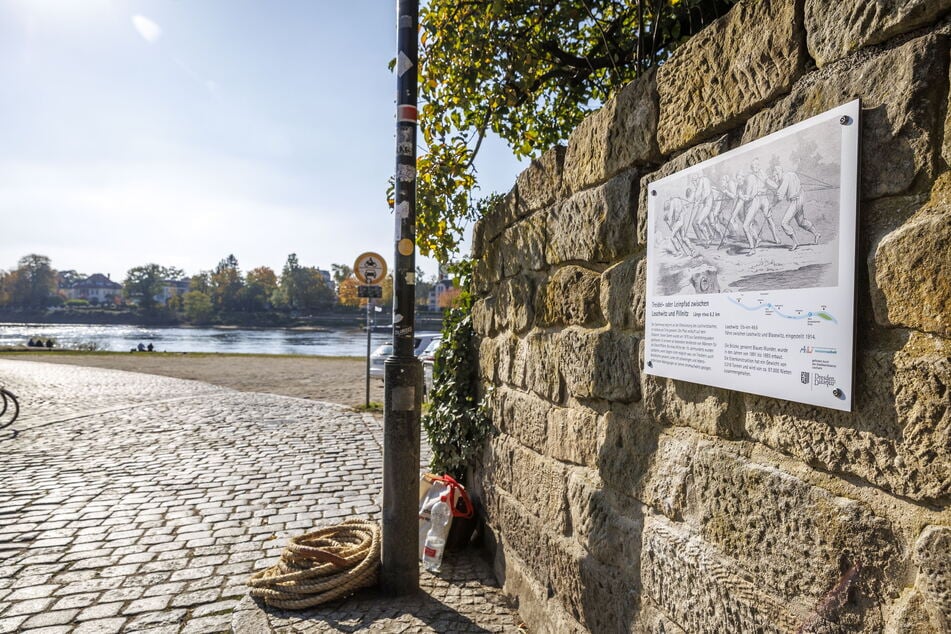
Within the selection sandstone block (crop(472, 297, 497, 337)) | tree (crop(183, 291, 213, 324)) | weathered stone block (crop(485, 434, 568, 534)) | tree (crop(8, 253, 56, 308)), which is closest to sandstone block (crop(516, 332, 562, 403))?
weathered stone block (crop(485, 434, 568, 534))

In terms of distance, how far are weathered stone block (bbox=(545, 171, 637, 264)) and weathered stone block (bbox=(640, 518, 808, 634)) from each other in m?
1.08

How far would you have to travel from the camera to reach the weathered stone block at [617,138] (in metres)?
2.25

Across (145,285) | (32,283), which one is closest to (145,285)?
(145,285)

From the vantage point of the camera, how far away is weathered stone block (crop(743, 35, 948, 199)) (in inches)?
49.0

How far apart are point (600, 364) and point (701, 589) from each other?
3.11 feet

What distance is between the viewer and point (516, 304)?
11.7ft

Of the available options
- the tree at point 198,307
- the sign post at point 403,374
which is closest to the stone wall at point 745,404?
the sign post at point 403,374

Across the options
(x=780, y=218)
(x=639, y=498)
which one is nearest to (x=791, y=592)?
(x=639, y=498)

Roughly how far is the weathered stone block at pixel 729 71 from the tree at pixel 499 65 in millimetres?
1952

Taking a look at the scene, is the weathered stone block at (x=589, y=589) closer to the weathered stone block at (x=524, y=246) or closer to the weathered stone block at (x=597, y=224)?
the weathered stone block at (x=597, y=224)

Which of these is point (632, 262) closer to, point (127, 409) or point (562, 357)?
point (562, 357)

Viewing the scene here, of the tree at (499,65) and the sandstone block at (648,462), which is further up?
the tree at (499,65)

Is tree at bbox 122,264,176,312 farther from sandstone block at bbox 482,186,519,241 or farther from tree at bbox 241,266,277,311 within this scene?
sandstone block at bbox 482,186,519,241

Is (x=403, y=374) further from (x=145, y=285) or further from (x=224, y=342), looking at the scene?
(x=145, y=285)
